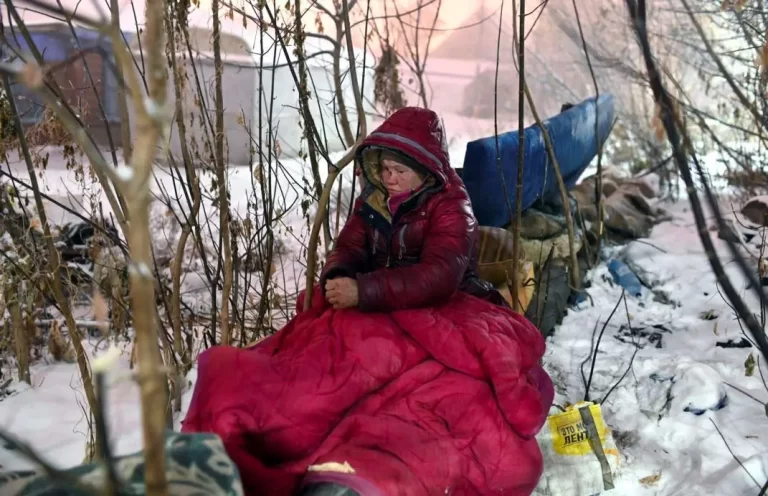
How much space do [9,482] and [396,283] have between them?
999mm

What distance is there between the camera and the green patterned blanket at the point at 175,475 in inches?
34.9

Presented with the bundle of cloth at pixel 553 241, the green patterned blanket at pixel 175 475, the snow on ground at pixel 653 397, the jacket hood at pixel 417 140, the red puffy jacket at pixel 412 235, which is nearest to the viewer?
the green patterned blanket at pixel 175 475

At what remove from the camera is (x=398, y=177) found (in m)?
1.87

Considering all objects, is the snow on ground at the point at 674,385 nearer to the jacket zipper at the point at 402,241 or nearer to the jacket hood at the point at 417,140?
the jacket zipper at the point at 402,241

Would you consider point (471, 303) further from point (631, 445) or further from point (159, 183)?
point (159, 183)

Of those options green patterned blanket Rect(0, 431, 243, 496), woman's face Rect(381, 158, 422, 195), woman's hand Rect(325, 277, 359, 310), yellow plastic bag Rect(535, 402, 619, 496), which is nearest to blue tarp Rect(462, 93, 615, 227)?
woman's face Rect(381, 158, 422, 195)

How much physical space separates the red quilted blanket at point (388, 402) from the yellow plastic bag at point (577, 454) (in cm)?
30

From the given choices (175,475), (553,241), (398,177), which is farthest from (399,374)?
(553,241)

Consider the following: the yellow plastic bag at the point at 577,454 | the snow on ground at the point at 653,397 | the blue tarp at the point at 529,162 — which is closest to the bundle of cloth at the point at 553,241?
the blue tarp at the point at 529,162

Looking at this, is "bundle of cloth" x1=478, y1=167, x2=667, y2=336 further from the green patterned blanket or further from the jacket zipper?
the green patterned blanket

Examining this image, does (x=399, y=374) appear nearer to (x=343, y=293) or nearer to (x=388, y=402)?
(x=388, y=402)

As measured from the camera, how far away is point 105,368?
0.60 m

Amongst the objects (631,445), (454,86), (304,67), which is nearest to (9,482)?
(304,67)

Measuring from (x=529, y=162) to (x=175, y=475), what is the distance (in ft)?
8.46
